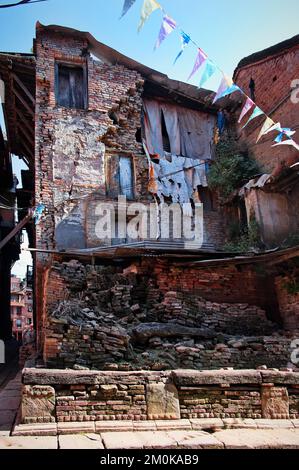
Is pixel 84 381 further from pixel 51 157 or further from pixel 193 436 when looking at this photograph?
pixel 51 157

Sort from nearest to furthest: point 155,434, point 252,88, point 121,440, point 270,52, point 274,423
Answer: point 121,440
point 155,434
point 274,423
point 270,52
point 252,88

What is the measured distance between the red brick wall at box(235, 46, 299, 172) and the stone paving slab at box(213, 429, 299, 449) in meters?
9.26

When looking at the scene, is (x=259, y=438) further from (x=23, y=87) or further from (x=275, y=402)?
(x=23, y=87)

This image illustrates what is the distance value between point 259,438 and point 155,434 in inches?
48.5

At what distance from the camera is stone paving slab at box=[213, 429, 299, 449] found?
4910mm

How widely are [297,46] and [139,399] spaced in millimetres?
Answer: 11918

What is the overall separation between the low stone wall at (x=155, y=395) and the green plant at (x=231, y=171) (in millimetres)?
9087

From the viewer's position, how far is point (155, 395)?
5547 mm

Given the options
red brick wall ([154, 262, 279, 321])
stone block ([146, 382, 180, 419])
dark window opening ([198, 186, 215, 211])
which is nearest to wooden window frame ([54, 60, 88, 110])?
dark window opening ([198, 186, 215, 211])

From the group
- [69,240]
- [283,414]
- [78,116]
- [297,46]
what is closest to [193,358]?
[283,414]

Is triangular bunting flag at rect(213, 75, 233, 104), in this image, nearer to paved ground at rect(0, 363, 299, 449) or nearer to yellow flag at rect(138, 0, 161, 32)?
yellow flag at rect(138, 0, 161, 32)

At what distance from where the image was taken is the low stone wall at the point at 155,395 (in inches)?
204

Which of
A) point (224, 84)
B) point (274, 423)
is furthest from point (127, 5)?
point (274, 423)

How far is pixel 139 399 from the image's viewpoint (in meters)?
5.51
